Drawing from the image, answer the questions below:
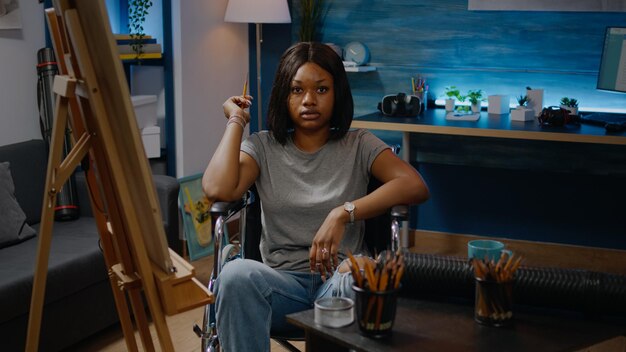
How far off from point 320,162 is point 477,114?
6.72 ft

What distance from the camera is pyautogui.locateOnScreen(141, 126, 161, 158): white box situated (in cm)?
439

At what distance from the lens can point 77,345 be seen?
3.37 meters

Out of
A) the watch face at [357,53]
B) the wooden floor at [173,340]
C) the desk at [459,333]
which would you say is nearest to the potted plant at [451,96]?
the watch face at [357,53]

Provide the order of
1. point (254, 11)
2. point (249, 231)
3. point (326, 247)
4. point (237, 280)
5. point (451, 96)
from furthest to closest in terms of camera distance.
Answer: point (451, 96), point (254, 11), point (249, 231), point (326, 247), point (237, 280)

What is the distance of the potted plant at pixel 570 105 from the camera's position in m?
4.38

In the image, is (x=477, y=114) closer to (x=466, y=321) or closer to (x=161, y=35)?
(x=161, y=35)

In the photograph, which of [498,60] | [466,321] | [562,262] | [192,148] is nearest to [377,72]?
[498,60]

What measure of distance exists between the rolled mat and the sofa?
1480mm

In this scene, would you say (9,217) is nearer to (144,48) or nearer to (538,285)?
(144,48)

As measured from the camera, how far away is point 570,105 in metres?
4.41

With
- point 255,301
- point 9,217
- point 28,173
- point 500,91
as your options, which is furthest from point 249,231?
point 500,91

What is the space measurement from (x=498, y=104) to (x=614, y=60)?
61 cm

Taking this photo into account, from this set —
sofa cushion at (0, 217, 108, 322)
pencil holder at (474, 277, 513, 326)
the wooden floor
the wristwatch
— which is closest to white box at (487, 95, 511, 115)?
the wooden floor

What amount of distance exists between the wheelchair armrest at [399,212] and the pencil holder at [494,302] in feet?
1.88
